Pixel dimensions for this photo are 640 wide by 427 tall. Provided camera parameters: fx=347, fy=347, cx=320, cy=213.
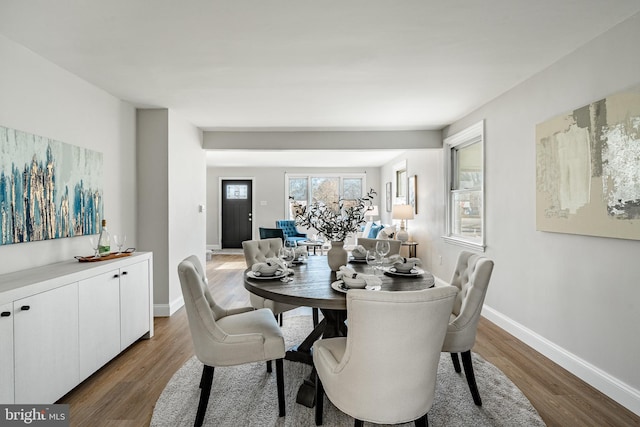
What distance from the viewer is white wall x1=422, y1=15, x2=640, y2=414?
2193 millimetres

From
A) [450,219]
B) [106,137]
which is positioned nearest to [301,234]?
[450,219]

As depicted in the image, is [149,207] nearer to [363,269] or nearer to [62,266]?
[62,266]

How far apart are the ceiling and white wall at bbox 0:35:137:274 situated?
0.13 metres

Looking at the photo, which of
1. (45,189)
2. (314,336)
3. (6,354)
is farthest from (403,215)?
(6,354)

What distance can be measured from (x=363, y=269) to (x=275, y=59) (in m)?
1.75

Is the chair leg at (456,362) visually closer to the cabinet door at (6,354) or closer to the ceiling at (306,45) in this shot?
the ceiling at (306,45)

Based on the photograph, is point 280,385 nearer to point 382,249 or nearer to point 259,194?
point 382,249

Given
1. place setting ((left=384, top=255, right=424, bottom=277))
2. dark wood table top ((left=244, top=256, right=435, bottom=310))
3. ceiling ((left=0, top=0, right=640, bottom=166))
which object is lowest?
dark wood table top ((left=244, top=256, right=435, bottom=310))

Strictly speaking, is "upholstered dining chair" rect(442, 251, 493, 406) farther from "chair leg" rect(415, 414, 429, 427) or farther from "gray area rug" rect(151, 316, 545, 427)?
"chair leg" rect(415, 414, 429, 427)

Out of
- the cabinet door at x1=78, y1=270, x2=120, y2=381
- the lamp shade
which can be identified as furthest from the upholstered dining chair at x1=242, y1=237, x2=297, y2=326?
the lamp shade

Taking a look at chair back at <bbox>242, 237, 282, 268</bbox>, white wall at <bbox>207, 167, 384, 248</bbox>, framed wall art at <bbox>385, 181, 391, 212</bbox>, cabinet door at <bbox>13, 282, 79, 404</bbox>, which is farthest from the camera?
white wall at <bbox>207, 167, 384, 248</bbox>

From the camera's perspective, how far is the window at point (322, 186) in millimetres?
9664

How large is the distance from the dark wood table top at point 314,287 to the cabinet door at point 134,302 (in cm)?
130

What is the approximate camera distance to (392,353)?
1434mm
